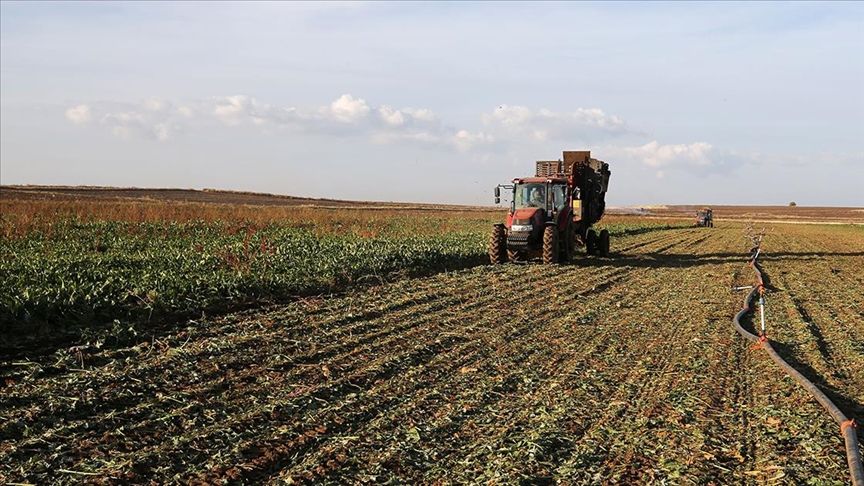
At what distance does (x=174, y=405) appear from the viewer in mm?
5234

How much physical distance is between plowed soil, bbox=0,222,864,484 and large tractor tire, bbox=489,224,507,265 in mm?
6206

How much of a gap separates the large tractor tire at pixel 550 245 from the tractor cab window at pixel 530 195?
92 cm

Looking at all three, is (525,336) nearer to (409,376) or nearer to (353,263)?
(409,376)

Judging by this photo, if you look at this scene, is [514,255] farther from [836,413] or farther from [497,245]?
[836,413]

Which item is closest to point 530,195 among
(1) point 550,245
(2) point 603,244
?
(1) point 550,245

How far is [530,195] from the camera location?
16781mm

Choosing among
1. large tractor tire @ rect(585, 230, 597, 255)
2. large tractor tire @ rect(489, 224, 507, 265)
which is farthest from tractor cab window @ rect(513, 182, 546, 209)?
large tractor tire @ rect(585, 230, 597, 255)

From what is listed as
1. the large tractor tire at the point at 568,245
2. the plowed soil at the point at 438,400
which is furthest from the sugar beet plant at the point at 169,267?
the large tractor tire at the point at 568,245

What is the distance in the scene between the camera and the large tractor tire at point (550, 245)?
15.9 m

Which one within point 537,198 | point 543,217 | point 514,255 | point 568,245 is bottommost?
point 514,255

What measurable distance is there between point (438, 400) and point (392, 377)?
0.79 m

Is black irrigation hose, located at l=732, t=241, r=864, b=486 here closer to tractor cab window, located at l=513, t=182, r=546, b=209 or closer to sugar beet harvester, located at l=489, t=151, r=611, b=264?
sugar beet harvester, located at l=489, t=151, r=611, b=264

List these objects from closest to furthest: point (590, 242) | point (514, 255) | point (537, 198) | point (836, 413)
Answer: point (836, 413) → point (514, 255) → point (537, 198) → point (590, 242)

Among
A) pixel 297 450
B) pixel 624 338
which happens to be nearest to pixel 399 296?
pixel 624 338
